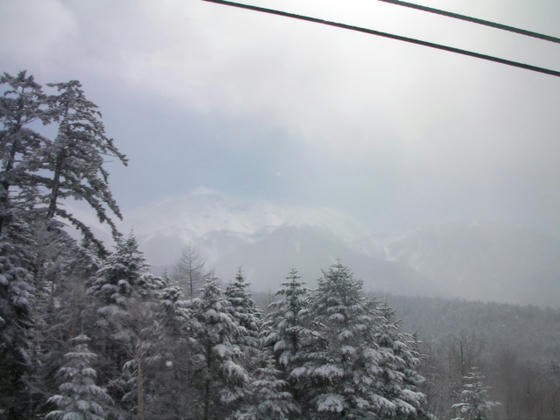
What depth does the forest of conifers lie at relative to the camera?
620 inches

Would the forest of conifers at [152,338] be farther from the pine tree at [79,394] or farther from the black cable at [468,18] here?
the black cable at [468,18]

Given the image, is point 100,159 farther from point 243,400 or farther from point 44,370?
point 243,400

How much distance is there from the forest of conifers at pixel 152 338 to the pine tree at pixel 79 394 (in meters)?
0.06

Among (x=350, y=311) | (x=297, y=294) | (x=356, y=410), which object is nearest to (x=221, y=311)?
(x=297, y=294)

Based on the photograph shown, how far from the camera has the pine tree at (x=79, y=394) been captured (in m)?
16.2


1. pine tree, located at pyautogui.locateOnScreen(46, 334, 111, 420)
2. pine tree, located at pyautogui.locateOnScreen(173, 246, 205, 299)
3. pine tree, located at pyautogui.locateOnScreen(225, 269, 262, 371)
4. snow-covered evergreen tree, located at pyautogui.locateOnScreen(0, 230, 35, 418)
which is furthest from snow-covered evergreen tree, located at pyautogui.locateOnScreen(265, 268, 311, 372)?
snow-covered evergreen tree, located at pyautogui.locateOnScreen(0, 230, 35, 418)

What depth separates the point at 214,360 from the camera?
2472 cm

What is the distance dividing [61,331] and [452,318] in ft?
511

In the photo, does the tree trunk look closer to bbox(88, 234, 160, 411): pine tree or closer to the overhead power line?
bbox(88, 234, 160, 411): pine tree

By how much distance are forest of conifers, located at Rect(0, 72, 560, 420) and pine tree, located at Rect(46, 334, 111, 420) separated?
0.06m

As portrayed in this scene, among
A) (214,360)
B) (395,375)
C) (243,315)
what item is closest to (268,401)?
(214,360)

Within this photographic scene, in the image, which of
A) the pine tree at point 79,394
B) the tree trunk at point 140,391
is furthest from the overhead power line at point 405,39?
the tree trunk at point 140,391

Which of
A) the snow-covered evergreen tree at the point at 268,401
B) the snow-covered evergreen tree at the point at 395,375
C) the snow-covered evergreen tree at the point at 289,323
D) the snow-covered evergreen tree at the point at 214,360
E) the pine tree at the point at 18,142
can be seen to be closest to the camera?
the pine tree at the point at 18,142

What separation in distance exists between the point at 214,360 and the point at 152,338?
467 centimetres
